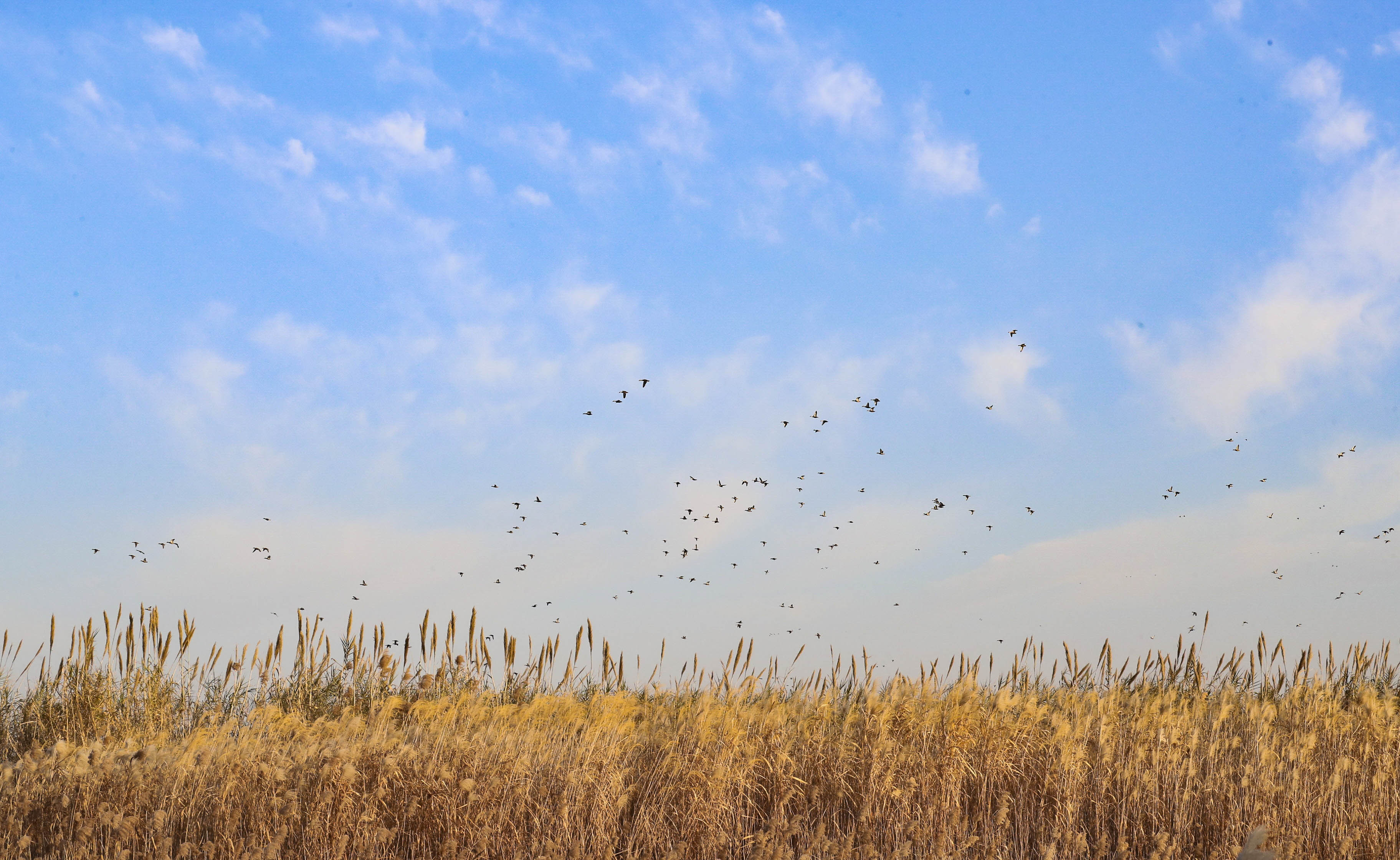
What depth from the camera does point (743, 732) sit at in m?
6.23

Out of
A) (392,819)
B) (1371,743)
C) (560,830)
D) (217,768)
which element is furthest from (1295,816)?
(217,768)

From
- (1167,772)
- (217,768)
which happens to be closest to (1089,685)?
(1167,772)

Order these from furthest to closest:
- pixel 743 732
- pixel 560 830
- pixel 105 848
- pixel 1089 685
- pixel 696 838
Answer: pixel 1089 685 → pixel 743 732 → pixel 696 838 → pixel 560 830 → pixel 105 848

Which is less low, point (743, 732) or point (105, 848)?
point (743, 732)

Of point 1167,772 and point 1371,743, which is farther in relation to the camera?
point 1371,743

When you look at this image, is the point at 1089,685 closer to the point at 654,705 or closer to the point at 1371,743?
the point at 1371,743

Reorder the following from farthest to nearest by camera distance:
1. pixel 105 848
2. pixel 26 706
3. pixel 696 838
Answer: pixel 26 706 < pixel 696 838 < pixel 105 848

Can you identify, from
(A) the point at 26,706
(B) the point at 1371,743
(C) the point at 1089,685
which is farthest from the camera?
(C) the point at 1089,685

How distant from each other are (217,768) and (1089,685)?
8.35m

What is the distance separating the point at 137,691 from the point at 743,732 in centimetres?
540

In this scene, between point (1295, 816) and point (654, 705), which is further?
point (654, 705)

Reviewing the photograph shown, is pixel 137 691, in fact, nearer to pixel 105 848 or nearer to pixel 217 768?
pixel 217 768

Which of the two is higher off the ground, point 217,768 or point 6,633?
point 6,633

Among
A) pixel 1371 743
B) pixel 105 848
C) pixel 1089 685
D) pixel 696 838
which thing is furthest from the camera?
pixel 1089 685
